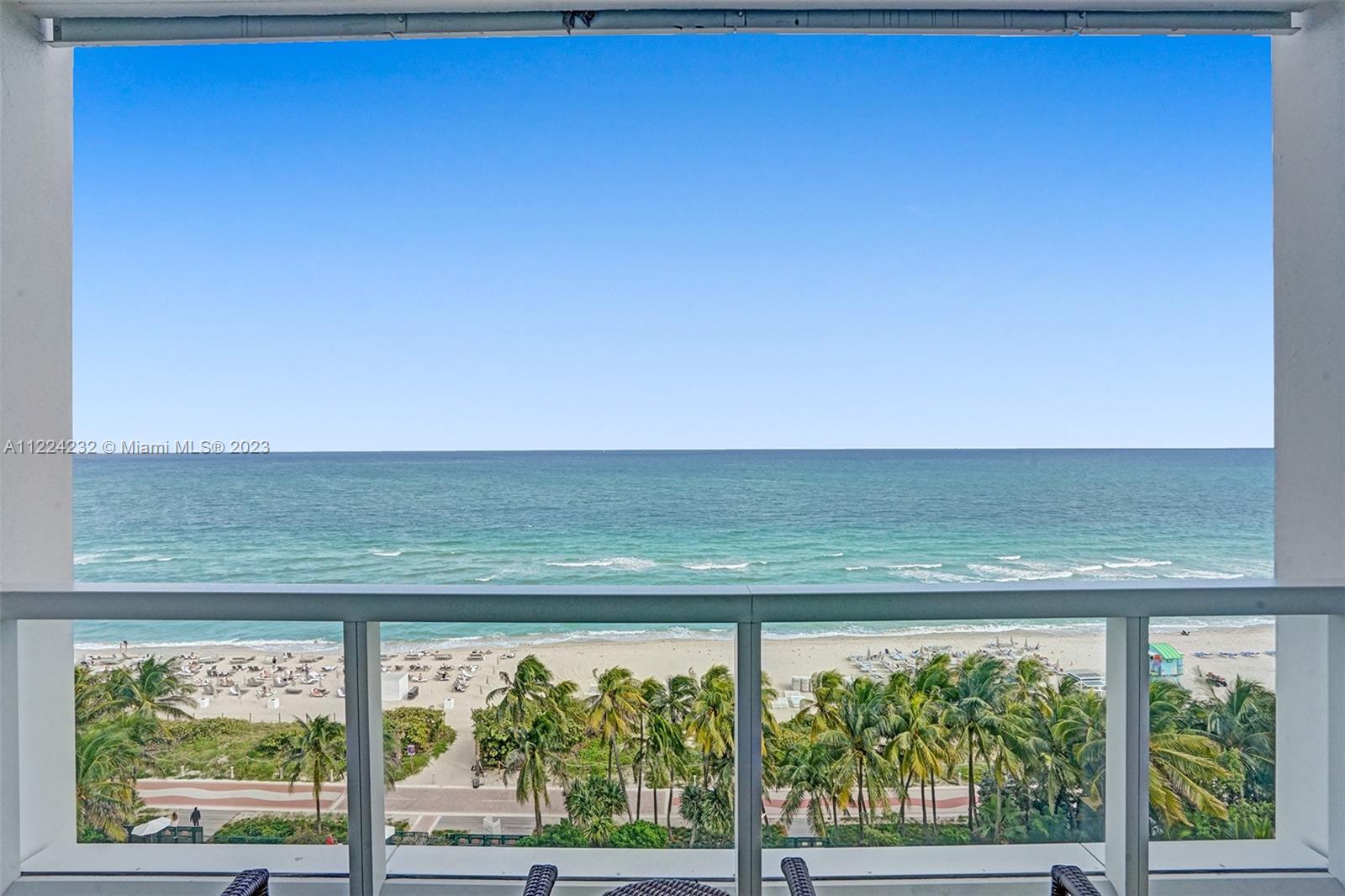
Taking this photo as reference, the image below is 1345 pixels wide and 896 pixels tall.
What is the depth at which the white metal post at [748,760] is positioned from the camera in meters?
1.70

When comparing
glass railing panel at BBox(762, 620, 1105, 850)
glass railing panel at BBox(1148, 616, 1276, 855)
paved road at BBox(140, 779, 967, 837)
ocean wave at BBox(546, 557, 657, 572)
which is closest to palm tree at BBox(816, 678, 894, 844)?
glass railing panel at BBox(762, 620, 1105, 850)

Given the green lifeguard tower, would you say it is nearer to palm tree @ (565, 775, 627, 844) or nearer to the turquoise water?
palm tree @ (565, 775, 627, 844)

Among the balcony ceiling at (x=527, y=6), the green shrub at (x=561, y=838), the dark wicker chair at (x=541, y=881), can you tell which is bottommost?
the green shrub at (x=561, y=838)

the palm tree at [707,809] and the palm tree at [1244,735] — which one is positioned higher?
the palm tree at [1244,735]

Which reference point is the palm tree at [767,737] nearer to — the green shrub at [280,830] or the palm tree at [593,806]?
the palm tree at [593,806]

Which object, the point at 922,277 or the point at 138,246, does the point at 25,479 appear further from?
the point at 922,277

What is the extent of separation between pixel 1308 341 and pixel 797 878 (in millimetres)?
2345

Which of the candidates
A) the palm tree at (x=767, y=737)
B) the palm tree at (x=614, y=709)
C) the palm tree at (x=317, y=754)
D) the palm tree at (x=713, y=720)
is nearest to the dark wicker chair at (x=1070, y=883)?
the palm tree at (x=767, y=737)

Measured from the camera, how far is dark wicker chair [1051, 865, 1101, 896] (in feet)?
4.15

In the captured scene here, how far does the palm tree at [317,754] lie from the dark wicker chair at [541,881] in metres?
0.73

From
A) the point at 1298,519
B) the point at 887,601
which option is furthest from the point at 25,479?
the point at 1298,519

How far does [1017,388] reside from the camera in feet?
72.6

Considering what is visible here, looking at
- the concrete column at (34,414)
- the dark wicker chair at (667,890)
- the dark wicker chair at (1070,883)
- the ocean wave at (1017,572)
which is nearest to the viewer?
the dark wicker chair at (1070,883)

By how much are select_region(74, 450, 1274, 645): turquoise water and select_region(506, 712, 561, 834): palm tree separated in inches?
558
